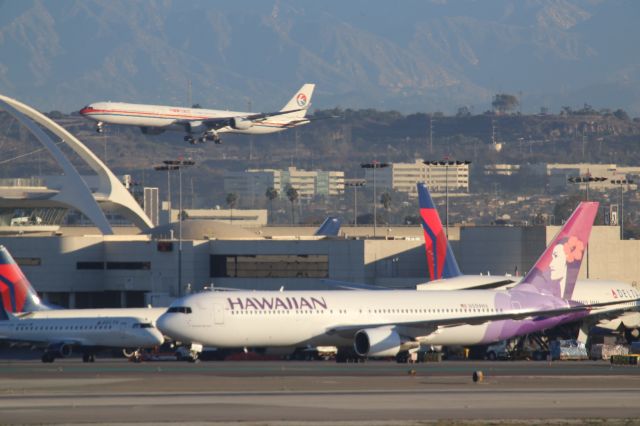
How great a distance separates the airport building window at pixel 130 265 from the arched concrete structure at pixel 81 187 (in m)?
30.1

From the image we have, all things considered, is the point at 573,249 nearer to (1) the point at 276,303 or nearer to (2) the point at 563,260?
(2) the point at 563,260

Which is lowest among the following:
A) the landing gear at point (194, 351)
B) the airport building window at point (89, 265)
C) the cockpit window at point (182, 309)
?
the landing gear at point (194, 351)

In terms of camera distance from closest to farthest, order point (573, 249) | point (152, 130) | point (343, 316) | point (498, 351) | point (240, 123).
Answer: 1. point (343, 316)
2. point (573, 249)
3. point (498, 351)
4. point (152, 130)
5. point (240, 123)

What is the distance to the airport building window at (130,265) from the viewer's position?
136 meters

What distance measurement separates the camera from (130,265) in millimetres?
137375

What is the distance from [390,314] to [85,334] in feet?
72.7

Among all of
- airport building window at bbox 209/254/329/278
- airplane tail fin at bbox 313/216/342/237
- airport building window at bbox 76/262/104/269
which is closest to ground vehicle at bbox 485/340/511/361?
airport building window at bbox 209/254/329/278

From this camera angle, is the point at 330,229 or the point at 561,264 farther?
the point at 330,229

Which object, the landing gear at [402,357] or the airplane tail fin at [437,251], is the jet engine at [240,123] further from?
the landing gear at [402,357]

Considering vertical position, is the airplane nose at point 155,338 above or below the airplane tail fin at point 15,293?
below

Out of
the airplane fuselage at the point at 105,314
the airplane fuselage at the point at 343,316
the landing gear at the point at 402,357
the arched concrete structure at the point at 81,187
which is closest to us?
the airplane fuselage at the point at 343,316

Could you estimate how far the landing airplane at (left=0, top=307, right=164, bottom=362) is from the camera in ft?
295

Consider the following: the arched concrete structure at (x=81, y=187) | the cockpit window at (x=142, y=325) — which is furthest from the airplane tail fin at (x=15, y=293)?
the arched concrete structure at (x=81, y=187)

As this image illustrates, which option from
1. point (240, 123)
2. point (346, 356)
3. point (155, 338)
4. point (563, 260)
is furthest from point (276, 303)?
point (240, 123)
